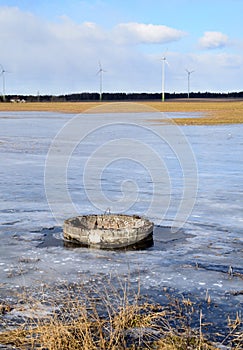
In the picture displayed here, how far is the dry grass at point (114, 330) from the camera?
4.80 meters

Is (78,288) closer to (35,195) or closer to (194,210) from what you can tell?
(194,210)

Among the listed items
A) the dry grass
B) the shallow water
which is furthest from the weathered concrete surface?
the dry grass

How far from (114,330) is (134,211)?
615cm

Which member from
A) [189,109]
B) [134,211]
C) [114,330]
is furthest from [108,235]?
[189,109]

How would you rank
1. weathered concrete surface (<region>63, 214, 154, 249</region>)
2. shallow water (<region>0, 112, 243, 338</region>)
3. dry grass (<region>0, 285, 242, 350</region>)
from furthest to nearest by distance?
weathered concrete surface (<region>63, 214, 154, 249</region>)
shallow water (<region>0, 112, 243, 338</region>)
dry grass (<region>0, 285, 242, 350</region>)

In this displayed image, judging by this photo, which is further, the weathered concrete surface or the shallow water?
the weathered concrete surface

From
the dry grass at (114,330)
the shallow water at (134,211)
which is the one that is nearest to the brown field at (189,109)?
the shallow water at (134,211)

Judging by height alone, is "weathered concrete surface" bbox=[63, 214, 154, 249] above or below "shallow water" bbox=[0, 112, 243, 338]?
above

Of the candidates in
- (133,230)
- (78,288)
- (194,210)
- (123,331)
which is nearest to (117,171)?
(194,210)

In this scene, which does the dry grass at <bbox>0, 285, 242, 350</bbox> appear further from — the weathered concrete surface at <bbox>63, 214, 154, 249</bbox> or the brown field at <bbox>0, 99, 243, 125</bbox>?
the brown field at <bbox>0, 99, 243, 125</bbox>

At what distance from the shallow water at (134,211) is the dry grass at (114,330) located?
2.29 feet

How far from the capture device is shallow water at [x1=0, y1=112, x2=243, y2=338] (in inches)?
279

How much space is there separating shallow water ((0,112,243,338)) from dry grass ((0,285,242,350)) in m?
0.70

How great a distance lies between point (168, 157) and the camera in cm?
2141
